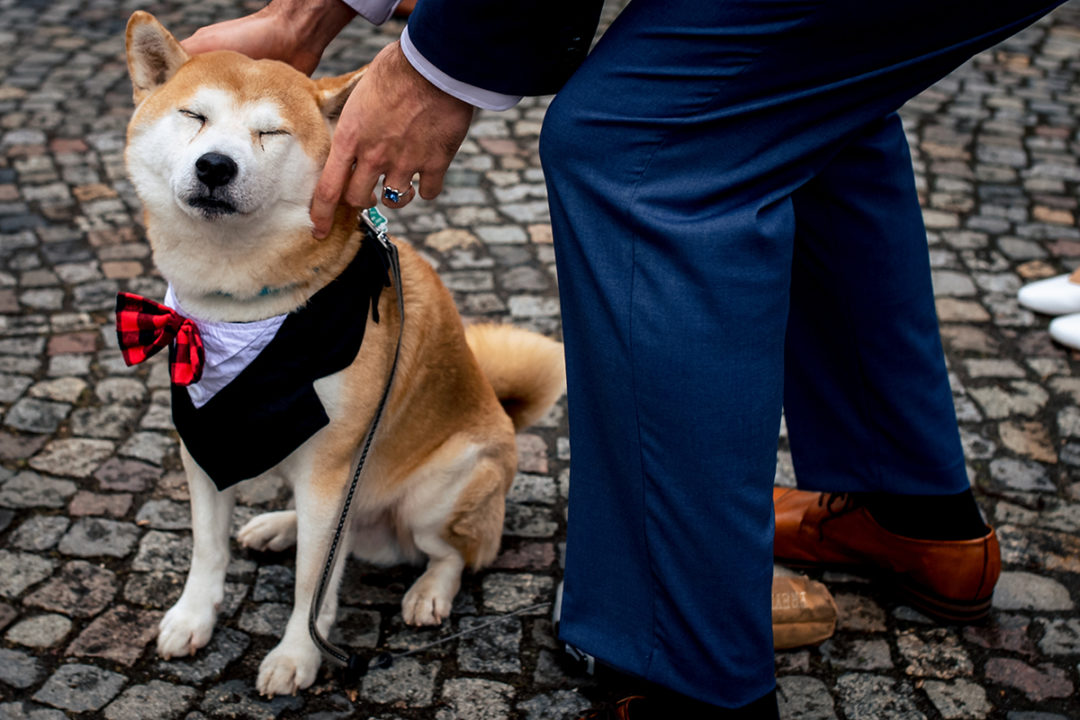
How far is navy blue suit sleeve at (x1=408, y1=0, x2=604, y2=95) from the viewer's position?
1763 millimetres

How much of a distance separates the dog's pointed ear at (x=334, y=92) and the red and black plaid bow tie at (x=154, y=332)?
0.53m

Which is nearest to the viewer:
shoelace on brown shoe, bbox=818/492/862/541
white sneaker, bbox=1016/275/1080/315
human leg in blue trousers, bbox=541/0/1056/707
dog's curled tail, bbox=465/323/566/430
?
human leg in blue trousers, bbox=541/0/1056/707

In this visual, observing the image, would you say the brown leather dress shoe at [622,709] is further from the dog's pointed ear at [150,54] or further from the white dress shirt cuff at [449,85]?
the dog's pointed ear at [150,54]

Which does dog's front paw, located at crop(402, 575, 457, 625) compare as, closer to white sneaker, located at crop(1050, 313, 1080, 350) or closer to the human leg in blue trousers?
the human leg in blue trousers

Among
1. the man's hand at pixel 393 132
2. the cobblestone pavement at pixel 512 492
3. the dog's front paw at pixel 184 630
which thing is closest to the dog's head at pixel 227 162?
the man's hand at pixel 393 132

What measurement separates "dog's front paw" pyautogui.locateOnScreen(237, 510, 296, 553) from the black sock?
1496 millimetres

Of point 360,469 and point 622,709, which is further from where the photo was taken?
point 360,469

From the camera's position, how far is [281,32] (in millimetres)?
2482

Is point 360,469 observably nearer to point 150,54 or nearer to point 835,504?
point 150,54

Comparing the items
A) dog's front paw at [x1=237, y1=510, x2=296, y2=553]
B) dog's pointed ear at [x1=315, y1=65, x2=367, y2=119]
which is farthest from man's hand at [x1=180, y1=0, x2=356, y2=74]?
dog's front paw at [x1=237, y1=510, x2=296, y2=553]

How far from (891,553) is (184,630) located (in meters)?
1.71

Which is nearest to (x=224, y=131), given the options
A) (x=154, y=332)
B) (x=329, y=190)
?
(x=329, y=190)

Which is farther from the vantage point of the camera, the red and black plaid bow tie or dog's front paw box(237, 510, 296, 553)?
dog's front paw box(237, 510, 296, 553)

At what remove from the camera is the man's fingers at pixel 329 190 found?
80.5 inches
